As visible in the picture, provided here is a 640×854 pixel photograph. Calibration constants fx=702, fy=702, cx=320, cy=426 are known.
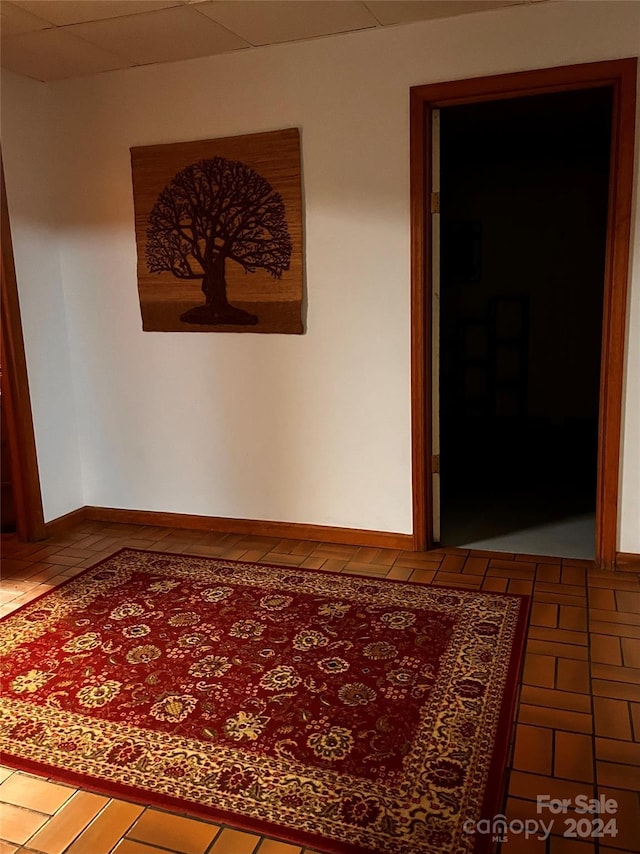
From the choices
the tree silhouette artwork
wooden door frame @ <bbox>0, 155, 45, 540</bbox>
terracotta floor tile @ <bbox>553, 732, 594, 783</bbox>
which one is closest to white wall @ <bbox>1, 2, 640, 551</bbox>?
the tree silhouette artwork

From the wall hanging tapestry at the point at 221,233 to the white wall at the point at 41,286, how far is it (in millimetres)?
561

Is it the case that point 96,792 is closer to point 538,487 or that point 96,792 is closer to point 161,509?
point 161,509

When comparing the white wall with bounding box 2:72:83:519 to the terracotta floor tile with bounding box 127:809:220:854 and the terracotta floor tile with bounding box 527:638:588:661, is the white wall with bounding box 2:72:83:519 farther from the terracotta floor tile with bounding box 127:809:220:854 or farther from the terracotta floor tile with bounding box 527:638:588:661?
the terracotta floor tile with bounding box 527:638:588:661

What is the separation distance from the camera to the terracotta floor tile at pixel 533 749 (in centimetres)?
192

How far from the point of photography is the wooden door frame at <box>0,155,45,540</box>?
3646 mm

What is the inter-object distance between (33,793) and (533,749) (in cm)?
140

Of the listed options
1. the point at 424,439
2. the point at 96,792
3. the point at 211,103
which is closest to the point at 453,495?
the point at 424,439

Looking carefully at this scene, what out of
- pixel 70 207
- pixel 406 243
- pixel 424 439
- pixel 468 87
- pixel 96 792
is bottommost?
pixel 96 792

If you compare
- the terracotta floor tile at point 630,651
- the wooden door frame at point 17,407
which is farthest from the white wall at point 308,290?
the terracotta floor tile at point 630,651

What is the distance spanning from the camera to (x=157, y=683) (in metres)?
2.41

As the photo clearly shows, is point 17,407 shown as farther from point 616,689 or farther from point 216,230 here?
point 616,689

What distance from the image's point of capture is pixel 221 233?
360cm

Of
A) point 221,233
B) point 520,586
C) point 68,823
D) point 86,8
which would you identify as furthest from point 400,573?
point 86,8

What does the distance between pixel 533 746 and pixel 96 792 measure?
4.03ft
